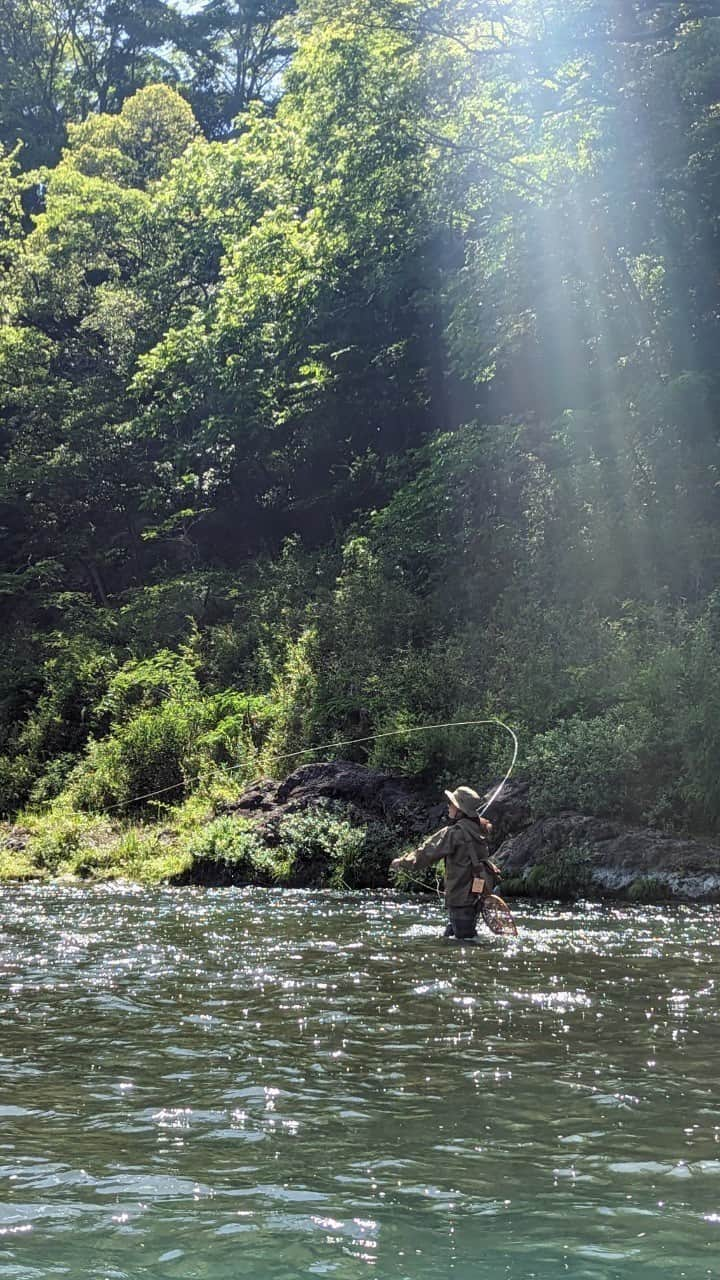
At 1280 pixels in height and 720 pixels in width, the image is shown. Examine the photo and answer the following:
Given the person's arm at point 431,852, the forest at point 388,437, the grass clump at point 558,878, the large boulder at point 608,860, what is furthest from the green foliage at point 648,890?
the person's arm at point 431,852

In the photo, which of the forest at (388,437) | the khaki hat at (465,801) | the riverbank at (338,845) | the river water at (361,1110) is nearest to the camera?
the river water at (361,1110)

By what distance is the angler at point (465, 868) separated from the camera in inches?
444

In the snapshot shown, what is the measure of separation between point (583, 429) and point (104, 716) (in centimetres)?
1210

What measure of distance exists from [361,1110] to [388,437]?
85.7ft

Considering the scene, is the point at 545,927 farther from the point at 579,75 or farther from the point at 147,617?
the point at 147,617

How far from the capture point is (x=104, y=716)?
26.4 metres

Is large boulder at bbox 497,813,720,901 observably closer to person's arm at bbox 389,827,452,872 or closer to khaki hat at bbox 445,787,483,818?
khaki hat at bbox 445,787,483,818

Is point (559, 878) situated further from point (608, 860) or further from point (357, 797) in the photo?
point (357, 797)

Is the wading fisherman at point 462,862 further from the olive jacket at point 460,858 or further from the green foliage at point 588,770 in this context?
the green foliage at point 588,770

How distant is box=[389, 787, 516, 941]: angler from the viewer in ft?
37.0

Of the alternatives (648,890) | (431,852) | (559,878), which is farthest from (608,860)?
(431,852)

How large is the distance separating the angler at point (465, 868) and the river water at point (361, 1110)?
2.48ft

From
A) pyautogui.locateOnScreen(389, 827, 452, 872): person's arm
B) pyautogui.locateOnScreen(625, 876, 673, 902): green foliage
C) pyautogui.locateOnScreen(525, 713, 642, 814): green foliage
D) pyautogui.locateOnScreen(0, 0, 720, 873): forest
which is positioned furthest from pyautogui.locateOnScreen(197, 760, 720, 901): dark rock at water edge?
pyautogui.locateOnScreen(389, 827, 452, 872): person's arm

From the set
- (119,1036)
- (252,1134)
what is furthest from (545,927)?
(252,1134)
